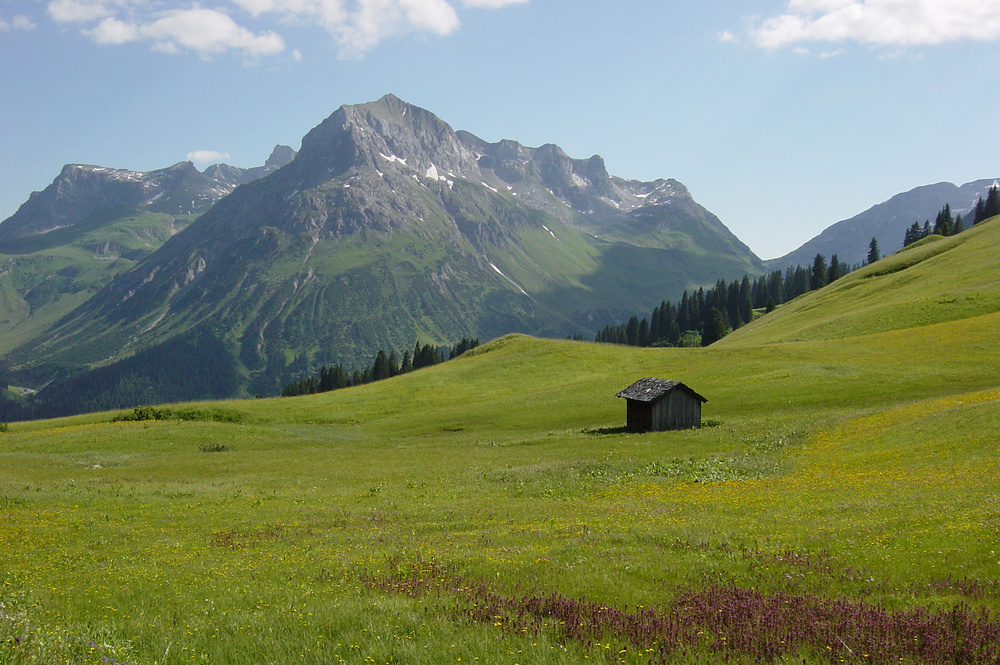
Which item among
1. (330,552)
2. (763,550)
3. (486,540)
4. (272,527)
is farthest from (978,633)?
(272,527)

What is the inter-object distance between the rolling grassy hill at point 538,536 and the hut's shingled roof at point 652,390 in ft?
11.5

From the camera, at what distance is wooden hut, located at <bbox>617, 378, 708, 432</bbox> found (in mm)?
59031

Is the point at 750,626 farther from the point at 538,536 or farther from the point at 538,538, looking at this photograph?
the point at 538,536

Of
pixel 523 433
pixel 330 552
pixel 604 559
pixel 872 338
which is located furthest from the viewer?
pixel 872 338

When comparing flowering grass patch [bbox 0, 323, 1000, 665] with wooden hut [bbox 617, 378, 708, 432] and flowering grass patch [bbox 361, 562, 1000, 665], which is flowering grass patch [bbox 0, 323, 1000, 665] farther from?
wooden hut [bbox 617, 378, 708, 432]

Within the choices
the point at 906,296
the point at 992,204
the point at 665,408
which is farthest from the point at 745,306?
the point at 665,408

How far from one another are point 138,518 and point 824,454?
121ft

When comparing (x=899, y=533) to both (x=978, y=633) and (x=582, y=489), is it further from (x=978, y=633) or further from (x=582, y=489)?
(x=582, y=489)

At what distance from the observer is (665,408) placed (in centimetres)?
5941

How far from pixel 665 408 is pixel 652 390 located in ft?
6.67

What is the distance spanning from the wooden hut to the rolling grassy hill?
2140 mm

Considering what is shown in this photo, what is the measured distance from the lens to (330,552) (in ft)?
63.6

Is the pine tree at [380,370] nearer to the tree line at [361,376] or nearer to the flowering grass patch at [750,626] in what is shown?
the tree line at [361,376]

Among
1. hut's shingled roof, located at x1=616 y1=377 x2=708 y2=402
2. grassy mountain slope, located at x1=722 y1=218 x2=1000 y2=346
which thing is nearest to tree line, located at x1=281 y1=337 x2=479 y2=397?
grassy mountain slope, located at x1=722 y1=218 x2=1000 y2=346
